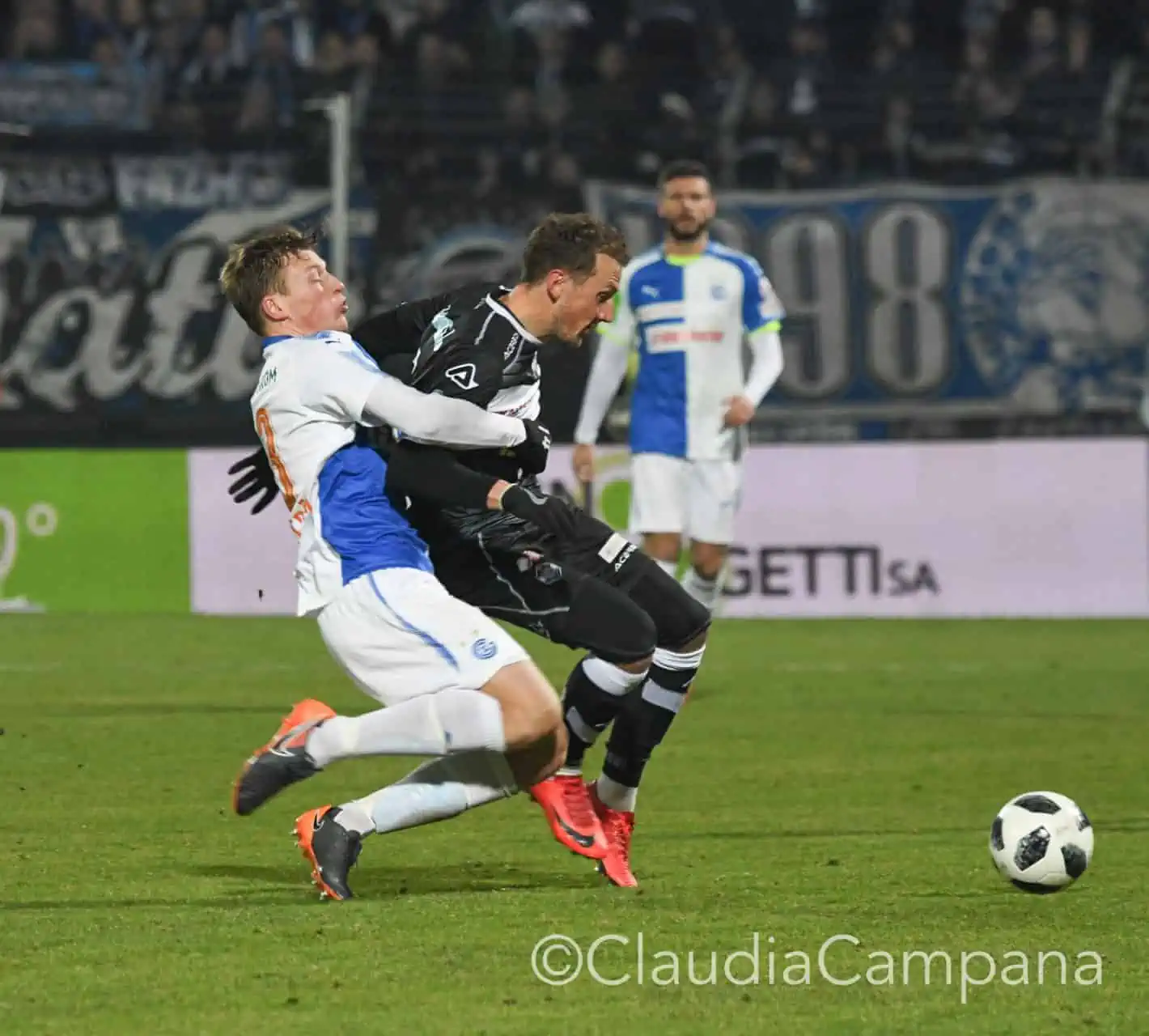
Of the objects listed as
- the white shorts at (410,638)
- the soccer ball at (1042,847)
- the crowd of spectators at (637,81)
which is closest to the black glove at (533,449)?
the white shorts at (410,638)

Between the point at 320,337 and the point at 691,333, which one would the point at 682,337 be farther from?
the point at 320,337

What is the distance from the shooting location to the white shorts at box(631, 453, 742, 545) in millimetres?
10164

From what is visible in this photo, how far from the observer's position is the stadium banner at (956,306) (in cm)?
1512

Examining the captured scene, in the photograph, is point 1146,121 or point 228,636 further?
point 1146,121

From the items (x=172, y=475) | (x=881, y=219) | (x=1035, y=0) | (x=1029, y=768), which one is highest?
(x=1035, y=0)

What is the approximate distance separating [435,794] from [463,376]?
0.96 meters

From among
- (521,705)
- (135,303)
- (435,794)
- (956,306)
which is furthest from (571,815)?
(135,303)

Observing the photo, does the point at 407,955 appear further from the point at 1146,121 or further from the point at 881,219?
the point at 1146,121

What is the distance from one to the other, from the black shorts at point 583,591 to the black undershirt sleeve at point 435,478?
1.01ft

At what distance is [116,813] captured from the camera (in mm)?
6750

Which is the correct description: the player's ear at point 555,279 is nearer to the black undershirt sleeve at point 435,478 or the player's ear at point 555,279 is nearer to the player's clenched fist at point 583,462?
the black undershirt sleeve at point 435,478

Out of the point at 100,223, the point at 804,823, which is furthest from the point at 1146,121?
the point at 804,823

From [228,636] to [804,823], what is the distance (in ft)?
21.8

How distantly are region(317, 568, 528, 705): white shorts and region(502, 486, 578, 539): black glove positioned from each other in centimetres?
25
